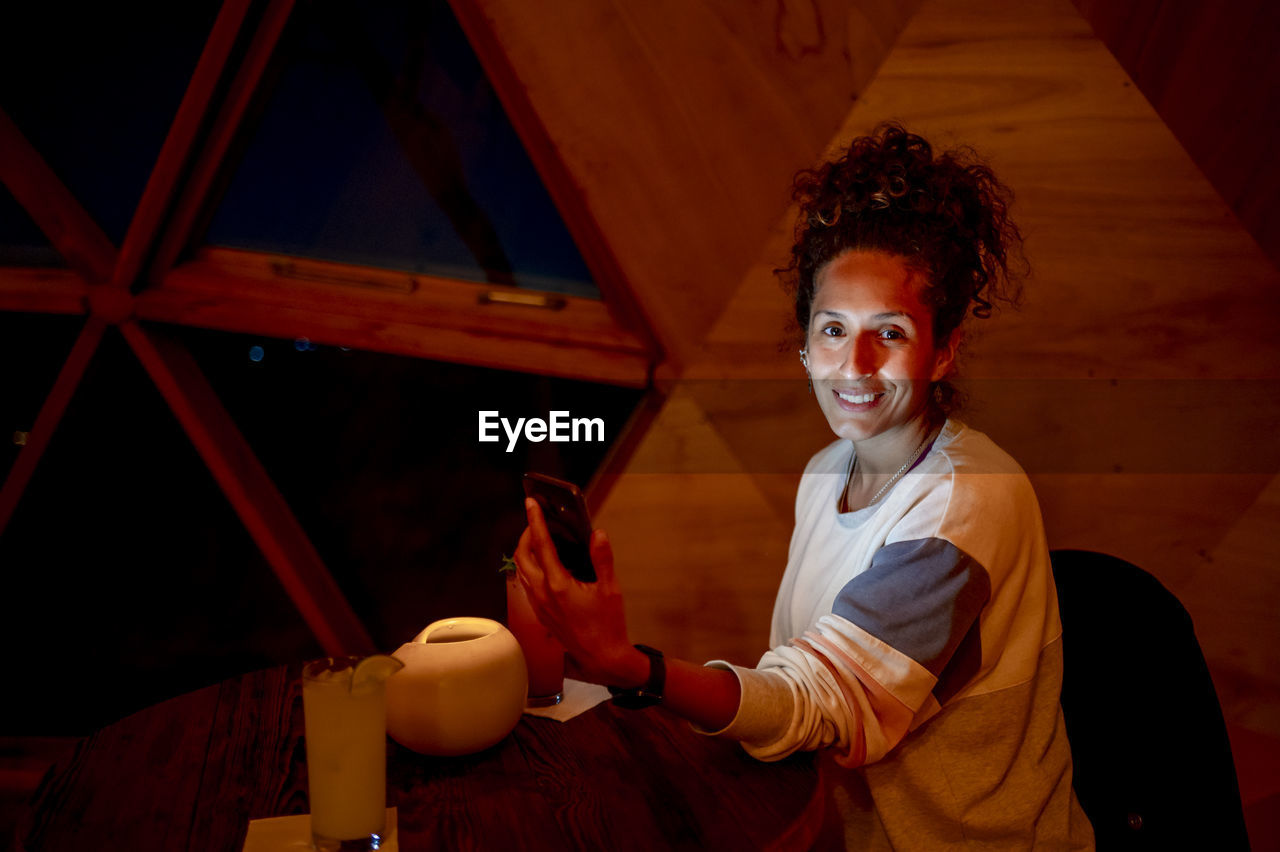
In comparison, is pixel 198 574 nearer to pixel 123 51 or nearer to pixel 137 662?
pixel 137 662

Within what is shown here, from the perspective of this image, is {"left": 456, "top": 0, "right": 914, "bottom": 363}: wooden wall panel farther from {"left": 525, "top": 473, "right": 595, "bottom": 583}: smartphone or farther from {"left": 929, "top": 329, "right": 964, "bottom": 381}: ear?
{"left": 525, "top": 473, "right": 595, "bottom": 583}: smartphone

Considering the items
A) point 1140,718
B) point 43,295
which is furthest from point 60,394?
point 1140,718

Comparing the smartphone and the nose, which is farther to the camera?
the nose

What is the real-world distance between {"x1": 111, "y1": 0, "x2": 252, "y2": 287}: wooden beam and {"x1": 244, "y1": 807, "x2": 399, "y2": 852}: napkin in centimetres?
133

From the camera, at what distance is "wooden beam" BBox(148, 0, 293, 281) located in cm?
171

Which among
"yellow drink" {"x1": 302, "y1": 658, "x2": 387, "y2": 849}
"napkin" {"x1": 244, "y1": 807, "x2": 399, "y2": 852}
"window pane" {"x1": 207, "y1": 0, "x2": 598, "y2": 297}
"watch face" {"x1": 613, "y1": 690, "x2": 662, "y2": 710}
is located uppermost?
"window pane" {"x1": 207, "y1": 0, "x2": 598, "y2": 297}

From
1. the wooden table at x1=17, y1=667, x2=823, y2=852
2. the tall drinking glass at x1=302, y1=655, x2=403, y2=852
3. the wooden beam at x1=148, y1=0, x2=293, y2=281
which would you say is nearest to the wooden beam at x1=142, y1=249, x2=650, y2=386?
the wooden beam at x1=148, y1=0, x2=293, y2=281

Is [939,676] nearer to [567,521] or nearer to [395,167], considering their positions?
[567,521]

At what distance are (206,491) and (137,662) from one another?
0.44 metres

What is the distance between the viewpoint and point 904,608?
3.17 feet

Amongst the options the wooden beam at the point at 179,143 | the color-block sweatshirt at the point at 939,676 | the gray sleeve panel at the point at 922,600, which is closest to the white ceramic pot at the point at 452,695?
the color-block sweatshirt at the point at 939,676

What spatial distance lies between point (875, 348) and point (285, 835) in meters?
0.87

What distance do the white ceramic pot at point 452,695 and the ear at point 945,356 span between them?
68 cm

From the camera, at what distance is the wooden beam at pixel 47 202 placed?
1792 millimetres
